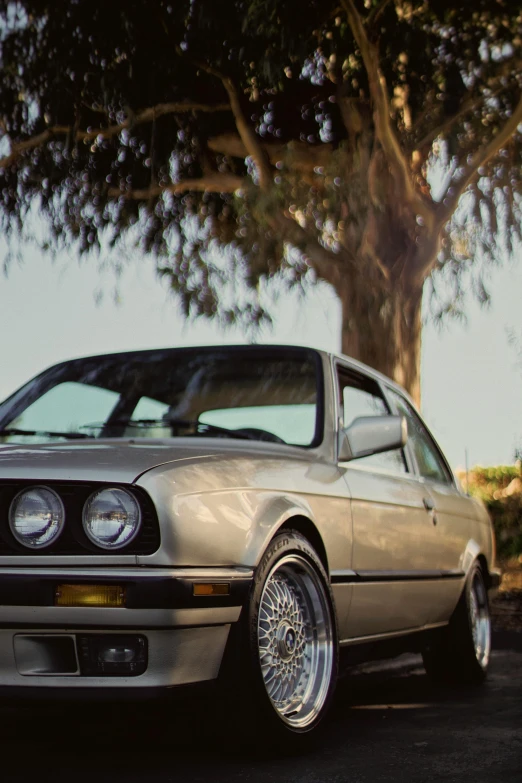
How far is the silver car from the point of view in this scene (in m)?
3.41

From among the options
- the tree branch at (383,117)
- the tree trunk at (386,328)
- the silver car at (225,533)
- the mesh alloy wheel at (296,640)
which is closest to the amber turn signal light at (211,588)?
the silver car at (225,533)

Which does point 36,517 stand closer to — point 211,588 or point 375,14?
point 211,588

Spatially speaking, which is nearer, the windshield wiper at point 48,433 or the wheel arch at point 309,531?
the wheel arch at point 309,531

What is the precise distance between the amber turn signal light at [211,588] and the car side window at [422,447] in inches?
98.7

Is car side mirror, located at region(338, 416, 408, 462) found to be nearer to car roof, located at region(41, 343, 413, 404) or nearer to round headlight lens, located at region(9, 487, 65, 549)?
car roof, located at region(41, 343, 413, 404)

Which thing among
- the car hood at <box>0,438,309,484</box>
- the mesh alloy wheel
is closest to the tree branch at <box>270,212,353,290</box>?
the car hood at <box>0,438,309,484</box>

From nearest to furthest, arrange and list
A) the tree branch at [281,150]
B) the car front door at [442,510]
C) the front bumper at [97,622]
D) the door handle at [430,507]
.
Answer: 1. the front bumper at [97,622]
2. the door handle at [430,507]
3. the car front door at [442,510]
4. the tree branch at [281,150]

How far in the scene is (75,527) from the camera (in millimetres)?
3467

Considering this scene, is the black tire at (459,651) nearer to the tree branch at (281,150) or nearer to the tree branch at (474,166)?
the tree branch at (474,166)

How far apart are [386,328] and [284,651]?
32.0ft

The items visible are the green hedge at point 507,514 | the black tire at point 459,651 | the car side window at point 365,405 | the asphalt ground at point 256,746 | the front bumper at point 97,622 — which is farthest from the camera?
the green hedge at point 507,514

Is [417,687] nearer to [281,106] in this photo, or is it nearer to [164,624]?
[164,624]

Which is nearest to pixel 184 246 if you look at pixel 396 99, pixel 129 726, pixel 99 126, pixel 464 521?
pixel 99 126

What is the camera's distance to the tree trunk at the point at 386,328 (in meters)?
13.5
